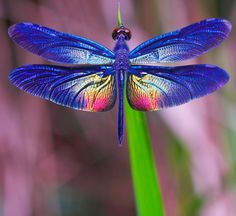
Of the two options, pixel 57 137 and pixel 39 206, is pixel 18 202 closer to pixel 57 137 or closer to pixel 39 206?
pixel 39 206

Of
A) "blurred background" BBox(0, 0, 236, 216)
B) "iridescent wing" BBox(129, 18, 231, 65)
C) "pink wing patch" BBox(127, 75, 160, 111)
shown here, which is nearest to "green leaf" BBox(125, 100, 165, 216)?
"pink wing patch" BBox(127, 75, 160, 111)

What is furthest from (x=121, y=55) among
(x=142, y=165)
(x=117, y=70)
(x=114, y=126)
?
(x=114, y=126)

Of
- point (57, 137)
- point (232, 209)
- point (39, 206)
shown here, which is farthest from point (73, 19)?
point (232, 209)

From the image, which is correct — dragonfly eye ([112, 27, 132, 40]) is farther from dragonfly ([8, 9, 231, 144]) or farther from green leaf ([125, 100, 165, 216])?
green leaf ([125, 100, 165, 216])

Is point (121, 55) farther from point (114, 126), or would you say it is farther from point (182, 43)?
point (114, 126)

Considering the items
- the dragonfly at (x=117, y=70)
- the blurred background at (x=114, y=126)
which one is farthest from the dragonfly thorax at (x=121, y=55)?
the blurred background at (x=114, y=126)

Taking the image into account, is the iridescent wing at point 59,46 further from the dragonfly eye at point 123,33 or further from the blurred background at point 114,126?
the blurred background at point 114,126
